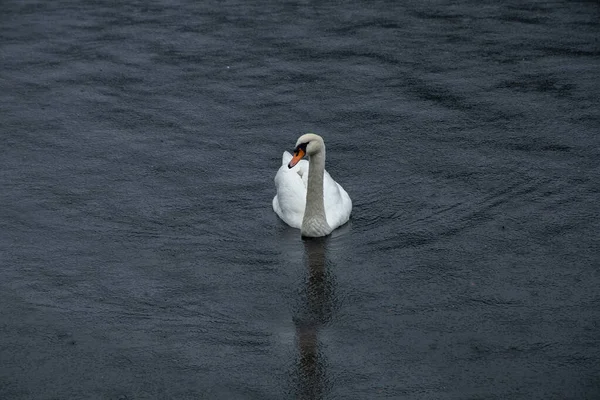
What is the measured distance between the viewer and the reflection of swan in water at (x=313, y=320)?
8977 millimetres

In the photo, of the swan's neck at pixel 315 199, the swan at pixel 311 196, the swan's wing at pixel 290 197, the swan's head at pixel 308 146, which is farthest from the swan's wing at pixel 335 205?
the swan's head at pixel 308 146

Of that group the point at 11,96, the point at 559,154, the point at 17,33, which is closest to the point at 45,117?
the point at 11,96

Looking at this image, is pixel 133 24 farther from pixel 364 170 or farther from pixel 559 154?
pixel 559 154

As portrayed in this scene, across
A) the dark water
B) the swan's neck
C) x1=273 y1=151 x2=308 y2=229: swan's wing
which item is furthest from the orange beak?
the dark water

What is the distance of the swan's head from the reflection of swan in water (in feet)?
2.95

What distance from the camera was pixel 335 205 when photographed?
1191cm

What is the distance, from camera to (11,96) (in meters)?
16.2

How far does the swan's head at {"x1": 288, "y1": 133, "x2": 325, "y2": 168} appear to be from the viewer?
11.6 m

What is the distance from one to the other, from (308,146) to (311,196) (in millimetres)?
536

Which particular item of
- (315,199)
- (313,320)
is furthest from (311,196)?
(313,320)

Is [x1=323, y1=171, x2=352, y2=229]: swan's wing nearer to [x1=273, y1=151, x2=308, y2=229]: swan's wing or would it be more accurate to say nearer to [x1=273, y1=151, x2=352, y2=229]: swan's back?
[x1=273, y1=151, x2=352, y2=229]: swan's back

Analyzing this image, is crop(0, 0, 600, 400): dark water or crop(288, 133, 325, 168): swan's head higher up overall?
crop(288, 133, 325, 168): swan's head

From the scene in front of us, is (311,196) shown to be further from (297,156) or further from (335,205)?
(297,156)

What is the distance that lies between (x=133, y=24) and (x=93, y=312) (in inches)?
408
